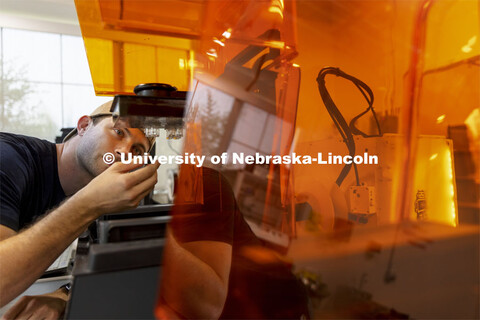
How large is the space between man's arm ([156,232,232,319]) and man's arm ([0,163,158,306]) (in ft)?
0.54

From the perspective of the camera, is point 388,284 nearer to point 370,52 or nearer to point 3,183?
point 370,52

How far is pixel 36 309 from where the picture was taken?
0.53m

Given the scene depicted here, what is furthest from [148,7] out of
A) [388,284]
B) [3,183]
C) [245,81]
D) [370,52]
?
[388,284]

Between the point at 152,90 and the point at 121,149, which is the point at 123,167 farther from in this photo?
the point at 121,149

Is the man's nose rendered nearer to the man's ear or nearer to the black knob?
the man's ear

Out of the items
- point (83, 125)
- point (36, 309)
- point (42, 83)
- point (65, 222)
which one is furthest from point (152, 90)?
point (42, 83)

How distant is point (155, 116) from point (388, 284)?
0.90 m

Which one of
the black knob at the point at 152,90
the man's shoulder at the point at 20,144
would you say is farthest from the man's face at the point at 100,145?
the black knob at the point at 152,90

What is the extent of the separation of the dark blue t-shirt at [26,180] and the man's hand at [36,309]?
16cm

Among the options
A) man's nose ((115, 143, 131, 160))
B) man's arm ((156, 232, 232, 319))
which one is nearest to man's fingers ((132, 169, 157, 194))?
man's arm ((156, 232, 232, 319))

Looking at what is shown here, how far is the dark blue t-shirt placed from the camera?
0.59 meters

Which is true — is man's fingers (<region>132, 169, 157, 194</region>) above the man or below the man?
above

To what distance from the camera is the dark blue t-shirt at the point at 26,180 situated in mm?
588

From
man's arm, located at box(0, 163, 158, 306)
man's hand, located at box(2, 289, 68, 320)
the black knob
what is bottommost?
man's hand, located at box(2, 289, 68, 320)
